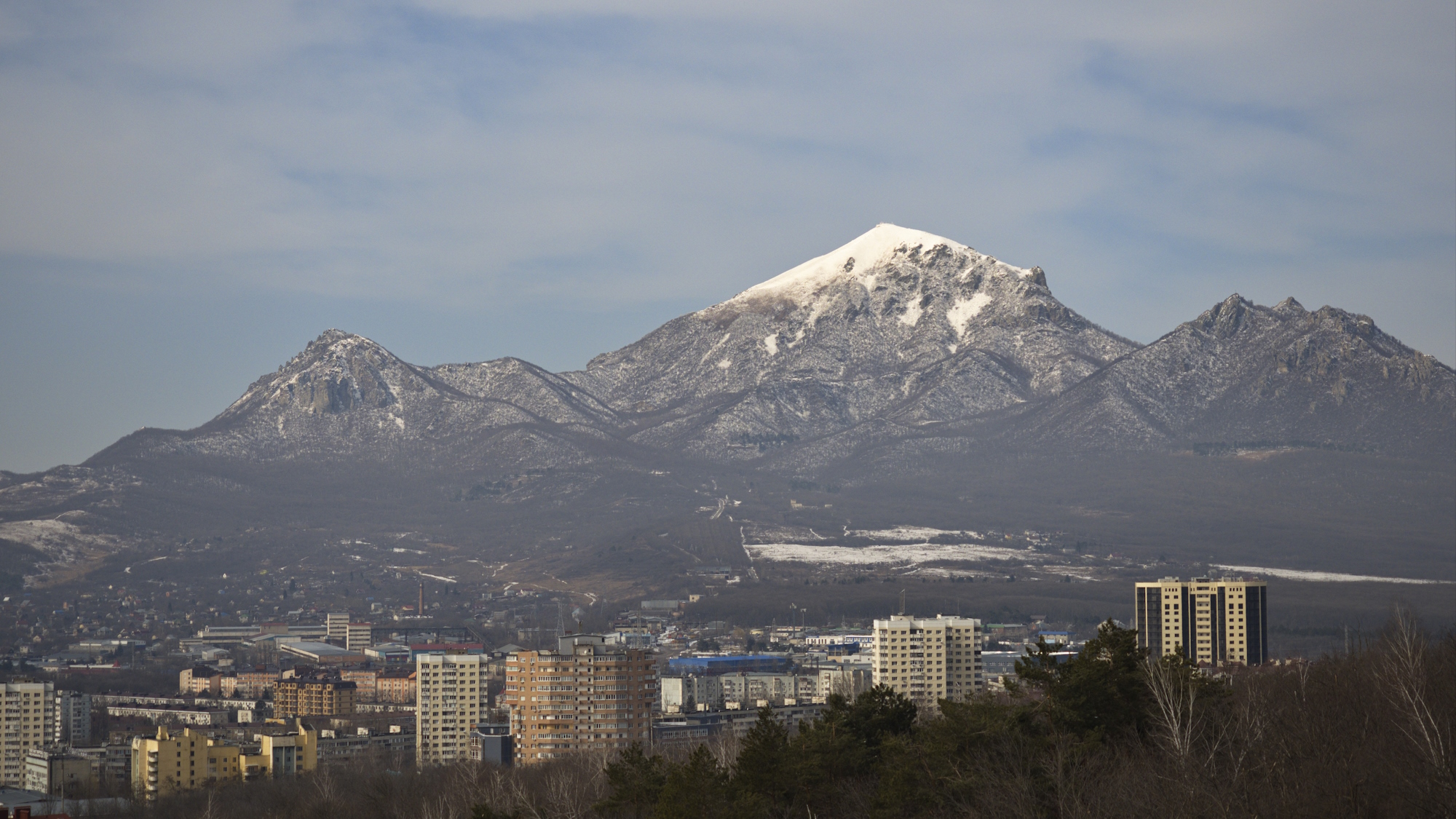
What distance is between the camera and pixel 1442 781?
24531 mm

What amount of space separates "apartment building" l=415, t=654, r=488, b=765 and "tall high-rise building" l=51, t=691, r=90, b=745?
20.4m

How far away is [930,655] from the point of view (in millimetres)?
87000

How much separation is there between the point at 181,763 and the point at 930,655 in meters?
36.2

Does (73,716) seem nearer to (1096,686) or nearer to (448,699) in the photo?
(448,699)

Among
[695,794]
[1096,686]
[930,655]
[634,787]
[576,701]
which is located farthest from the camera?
[930,655]

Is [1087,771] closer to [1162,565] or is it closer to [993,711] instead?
[993,711]

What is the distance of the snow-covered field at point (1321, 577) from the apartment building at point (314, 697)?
10520 cm

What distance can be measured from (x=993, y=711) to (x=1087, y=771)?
241cm

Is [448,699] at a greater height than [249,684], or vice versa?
[448,699]

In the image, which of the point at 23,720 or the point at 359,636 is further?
the point at 359,636

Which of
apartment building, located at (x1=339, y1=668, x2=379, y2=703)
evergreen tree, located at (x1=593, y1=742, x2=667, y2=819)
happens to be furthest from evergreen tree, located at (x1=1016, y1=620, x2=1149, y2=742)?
apartment building, located at (x1=339, y1=668, x2=379, y2=703)

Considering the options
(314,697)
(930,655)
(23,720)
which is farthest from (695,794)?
(314,697)

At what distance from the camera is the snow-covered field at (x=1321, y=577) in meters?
176

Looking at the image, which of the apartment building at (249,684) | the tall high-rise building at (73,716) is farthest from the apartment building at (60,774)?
the apartment building at (249,684)
